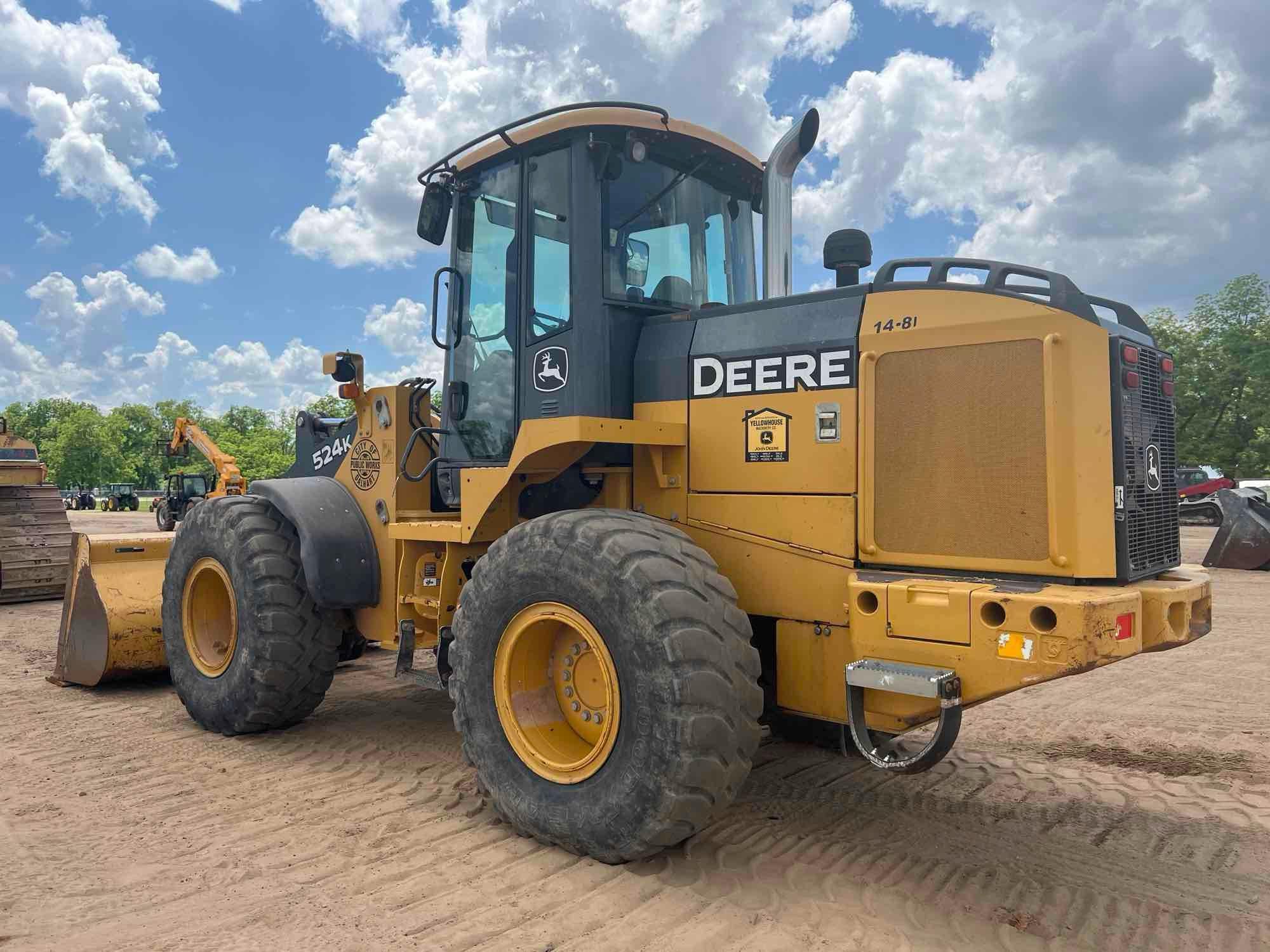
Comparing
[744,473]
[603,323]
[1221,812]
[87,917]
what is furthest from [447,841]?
[1221,812]

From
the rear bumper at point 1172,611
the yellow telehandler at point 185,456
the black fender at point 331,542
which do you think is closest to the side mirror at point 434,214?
the black fender at point 331,542

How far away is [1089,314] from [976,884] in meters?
2.26

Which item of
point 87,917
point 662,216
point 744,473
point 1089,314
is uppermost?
point 662,216

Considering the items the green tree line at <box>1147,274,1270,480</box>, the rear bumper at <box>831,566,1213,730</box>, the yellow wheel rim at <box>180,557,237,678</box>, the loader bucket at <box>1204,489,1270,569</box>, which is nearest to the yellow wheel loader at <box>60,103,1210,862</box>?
the rear bumper at <box>831,566,1213,730</box>

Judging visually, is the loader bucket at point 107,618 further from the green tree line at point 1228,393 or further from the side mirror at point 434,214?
the green tree line at point 1228,393

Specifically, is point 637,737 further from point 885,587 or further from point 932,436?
point 932,436

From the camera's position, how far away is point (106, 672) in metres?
6.77

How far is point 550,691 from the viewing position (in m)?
4.19

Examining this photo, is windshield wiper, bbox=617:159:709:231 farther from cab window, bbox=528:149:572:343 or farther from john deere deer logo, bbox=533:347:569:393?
john deere deer logo, bbox=533:347:569:393

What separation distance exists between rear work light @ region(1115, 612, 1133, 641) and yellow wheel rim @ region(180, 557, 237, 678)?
16.2 ft

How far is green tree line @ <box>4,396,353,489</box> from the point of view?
63406mm

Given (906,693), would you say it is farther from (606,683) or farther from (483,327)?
(483,327)

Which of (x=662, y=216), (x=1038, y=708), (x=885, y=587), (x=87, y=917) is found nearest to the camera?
(x=87, y=917)

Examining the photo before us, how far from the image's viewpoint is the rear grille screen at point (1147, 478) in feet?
11.6
